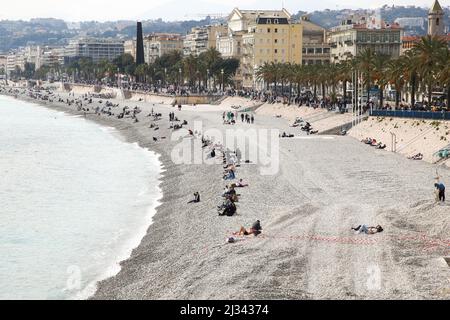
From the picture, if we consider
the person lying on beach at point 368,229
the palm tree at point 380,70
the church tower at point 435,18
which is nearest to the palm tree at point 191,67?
the church tower at point 435,18

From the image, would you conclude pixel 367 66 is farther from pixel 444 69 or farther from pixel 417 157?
pixel 417 157

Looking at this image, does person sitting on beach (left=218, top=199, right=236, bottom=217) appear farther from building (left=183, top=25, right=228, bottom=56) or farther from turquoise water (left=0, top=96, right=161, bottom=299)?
building (left=183, top=25, right=228, bottom=56)

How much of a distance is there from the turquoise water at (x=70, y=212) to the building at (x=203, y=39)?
322 feet

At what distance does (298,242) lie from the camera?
27078 millimetres

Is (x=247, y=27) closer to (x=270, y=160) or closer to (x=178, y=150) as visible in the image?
(x=178, y=150)

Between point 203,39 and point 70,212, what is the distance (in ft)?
475

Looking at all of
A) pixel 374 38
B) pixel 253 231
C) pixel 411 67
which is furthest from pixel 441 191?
pixel 374 38

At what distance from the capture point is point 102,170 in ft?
193

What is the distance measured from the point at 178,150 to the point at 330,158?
677 inches

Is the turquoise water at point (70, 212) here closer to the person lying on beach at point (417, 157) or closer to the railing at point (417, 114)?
the person lying on beach at point (417, 157)

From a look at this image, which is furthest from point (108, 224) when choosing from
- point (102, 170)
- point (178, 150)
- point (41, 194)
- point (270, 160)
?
point (178, 150)

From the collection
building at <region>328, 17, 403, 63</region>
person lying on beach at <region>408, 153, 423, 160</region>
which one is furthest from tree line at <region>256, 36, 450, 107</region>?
building at <region>328, 17, 403, 63</region>

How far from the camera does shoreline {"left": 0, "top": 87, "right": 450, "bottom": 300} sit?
22.4 metres

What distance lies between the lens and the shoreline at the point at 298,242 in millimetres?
22438
